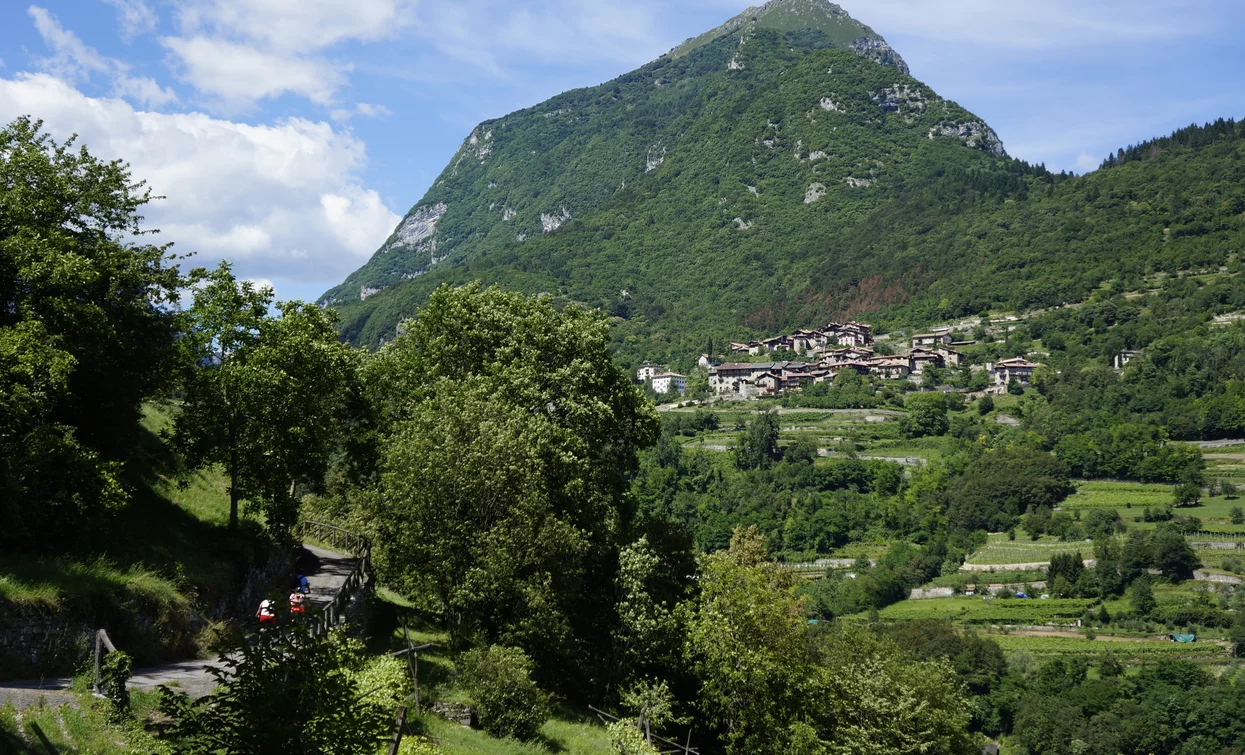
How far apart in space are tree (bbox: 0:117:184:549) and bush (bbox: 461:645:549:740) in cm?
857

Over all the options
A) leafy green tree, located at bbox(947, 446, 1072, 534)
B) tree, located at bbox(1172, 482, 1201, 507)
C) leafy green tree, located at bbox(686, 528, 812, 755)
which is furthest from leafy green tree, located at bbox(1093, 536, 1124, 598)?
leafy green tree, located at bbox(686, 528, 812, 755)

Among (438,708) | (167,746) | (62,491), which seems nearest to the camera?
(167,746)

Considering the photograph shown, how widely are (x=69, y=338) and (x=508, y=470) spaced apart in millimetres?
11060

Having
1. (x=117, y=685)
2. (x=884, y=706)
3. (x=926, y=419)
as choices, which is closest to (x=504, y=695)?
(x=117, y=685)

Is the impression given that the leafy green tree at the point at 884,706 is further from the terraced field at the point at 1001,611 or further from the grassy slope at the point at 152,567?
the terraced field at the point at 1001,611

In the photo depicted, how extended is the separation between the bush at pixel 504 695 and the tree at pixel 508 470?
2580 mm

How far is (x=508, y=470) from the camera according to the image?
2653cm

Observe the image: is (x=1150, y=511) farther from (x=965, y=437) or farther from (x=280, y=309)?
(x=280, y=309)

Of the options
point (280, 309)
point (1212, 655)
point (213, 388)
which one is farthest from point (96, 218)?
point (1212, 655)

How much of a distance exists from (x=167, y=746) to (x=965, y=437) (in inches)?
5739

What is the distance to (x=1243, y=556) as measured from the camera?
102m

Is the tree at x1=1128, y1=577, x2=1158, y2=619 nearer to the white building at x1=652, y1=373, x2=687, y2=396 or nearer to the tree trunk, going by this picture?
the tree trunk

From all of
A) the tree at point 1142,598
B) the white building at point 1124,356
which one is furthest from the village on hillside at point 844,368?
the tree at point 1142,598

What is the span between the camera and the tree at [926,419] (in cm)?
14938
